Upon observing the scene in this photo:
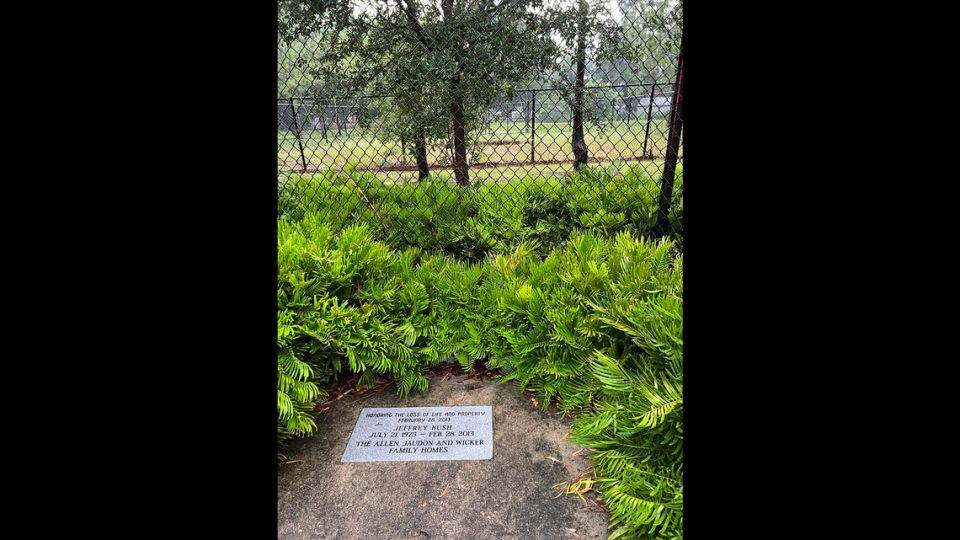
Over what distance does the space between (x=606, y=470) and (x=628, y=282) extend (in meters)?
0.79

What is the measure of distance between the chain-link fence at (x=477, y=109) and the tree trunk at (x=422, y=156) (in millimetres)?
31

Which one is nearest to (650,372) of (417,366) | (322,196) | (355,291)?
(417,366)

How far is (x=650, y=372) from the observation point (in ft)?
5.80

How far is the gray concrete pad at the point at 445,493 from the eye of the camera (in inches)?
66.3

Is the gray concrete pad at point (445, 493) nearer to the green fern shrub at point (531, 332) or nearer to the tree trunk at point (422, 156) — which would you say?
the green fern shrub at point (531, 332)

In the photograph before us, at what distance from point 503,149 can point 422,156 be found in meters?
0.63

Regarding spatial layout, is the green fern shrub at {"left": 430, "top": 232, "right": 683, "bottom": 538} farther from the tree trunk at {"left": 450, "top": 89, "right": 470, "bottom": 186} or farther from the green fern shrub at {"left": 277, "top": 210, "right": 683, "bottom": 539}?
the tree trunk at {"left": 450, "top": 89, "right": 470, "bottom": 186}

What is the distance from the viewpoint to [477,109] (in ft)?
13.1

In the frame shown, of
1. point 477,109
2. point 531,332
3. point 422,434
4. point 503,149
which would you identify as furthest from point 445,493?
point 503,149

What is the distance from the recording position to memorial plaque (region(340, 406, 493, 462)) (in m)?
2.05

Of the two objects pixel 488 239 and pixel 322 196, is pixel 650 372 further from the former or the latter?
pixel 322 196

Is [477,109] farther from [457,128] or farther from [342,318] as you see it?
[342,318]

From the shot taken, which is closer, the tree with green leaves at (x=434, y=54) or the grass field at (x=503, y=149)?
the tree with green leaves at (x=434, y=54)

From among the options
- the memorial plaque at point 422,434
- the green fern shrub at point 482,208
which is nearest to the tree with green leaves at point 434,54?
the green fern shrub at point 482,208
